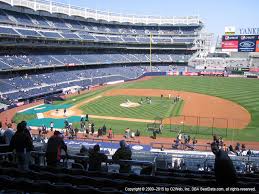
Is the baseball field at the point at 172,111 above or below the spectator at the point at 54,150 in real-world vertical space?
below

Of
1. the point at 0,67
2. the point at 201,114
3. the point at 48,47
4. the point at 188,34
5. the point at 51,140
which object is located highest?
the point at 188,34

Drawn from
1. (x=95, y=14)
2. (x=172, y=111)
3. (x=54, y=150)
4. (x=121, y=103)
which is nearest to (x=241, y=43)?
(x=95, y=14)

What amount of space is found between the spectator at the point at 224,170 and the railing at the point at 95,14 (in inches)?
2664

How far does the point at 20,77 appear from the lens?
184 feet

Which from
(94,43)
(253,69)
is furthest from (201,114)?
(253,69)

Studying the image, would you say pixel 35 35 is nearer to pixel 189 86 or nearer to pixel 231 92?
pixel 189 86

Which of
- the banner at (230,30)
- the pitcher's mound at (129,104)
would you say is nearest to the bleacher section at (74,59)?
the banner at (230,30)

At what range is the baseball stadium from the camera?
781 centimetres

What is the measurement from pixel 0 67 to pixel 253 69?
6835cm

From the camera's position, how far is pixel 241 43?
87625 mm

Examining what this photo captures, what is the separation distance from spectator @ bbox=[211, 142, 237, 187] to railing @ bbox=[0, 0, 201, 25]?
67678mm

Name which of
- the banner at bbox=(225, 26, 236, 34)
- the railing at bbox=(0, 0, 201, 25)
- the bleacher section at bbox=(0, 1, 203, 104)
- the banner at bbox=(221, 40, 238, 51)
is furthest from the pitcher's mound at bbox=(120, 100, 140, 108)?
the banner at bbox=(225, 26, 236, 34)

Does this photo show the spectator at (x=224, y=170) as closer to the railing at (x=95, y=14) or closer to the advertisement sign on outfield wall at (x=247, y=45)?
the railing at (x=95, y=14)

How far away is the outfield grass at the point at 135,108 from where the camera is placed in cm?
3875
